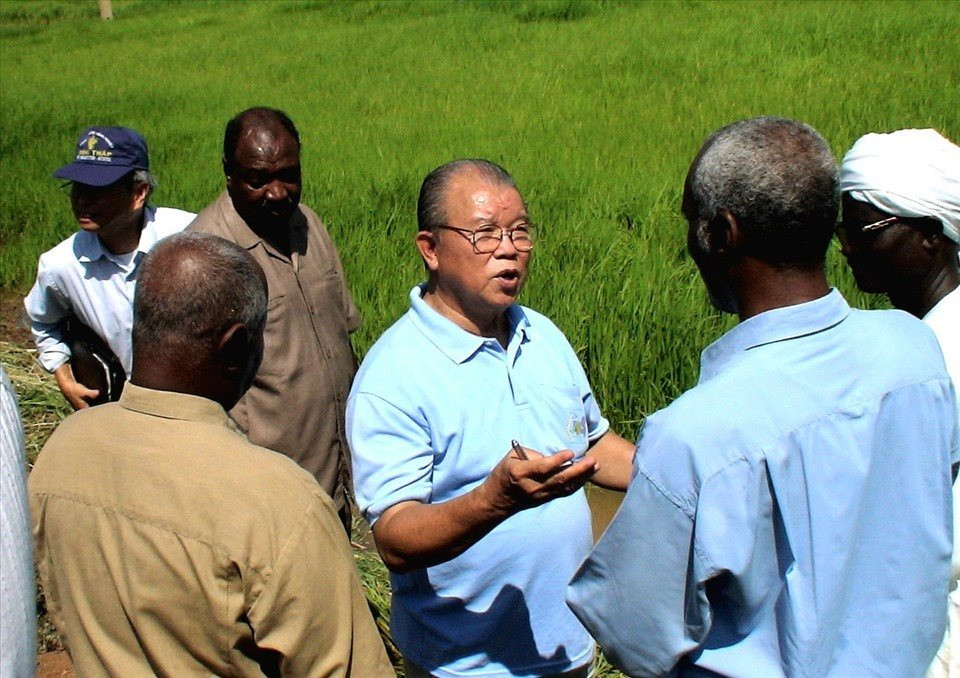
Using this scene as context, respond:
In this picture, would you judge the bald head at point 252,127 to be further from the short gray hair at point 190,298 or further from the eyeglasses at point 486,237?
the short gray hair at point 190,298

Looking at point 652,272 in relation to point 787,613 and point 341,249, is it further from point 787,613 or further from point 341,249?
point 787,613

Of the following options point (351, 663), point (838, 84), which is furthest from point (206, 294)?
point (838, 84)

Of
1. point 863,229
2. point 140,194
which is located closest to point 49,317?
point 140,194

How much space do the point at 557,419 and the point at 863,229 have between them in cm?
67

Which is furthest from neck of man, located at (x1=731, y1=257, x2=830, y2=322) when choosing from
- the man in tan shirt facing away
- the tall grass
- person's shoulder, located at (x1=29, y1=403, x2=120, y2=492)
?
the tall grass

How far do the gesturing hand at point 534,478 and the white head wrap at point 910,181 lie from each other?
0.69 m

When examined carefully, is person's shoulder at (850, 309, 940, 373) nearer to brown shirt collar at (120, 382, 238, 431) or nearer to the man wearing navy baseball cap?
brown shirt collar at (120, 382, 238, 431)

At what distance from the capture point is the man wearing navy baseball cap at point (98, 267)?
3205mm

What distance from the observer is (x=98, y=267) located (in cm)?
326

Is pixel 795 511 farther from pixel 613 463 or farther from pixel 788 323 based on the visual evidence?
pixel 613 463

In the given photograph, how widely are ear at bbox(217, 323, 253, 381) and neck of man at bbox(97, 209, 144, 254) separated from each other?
69.0 inches

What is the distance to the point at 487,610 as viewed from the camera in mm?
2102

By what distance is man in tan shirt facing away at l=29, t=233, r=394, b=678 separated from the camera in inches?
58.1

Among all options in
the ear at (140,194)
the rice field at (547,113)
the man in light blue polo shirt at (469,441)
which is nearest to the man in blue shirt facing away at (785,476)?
the man in light blue polo shirt at (469,441)
